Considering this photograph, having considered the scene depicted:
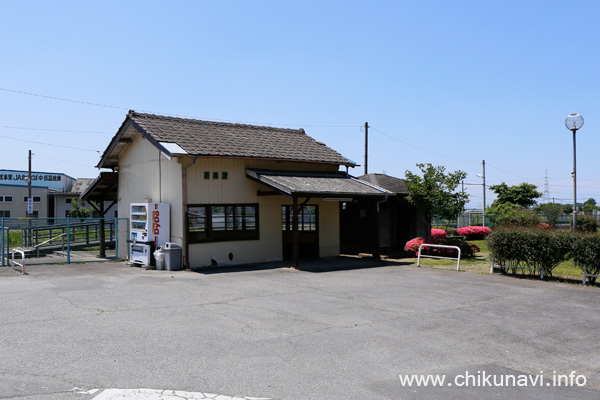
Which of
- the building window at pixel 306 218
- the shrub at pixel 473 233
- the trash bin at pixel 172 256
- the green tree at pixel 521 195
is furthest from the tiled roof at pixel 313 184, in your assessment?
the green tree at pixel 521 195

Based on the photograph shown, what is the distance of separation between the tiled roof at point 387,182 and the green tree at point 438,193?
2567mm

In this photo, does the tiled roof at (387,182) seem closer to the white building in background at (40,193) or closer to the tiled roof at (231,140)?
the tiled roof at (231,140)

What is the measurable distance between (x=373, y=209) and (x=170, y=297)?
33.1ft

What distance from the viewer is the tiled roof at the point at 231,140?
16.7 m

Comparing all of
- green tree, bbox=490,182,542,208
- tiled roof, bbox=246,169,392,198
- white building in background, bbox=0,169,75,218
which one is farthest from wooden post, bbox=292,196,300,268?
white building in background, bbox=0,169,75,218

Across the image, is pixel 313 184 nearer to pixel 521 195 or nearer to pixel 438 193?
pixel 438 193

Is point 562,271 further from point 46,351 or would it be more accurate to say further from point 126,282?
point 46,351

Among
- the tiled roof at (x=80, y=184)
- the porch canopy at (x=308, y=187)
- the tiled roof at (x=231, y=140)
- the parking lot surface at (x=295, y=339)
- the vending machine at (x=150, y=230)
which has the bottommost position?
the parking lot surface at (x=295, y=339)

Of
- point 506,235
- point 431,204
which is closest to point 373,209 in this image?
point 431,204

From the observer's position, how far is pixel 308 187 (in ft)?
55.3

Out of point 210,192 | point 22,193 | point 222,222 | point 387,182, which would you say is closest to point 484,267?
point 387,182

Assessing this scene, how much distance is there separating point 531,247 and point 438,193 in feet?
20.1

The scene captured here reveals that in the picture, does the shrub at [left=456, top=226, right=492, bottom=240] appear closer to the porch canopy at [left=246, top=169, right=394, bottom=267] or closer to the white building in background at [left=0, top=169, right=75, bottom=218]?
the porch canopy at [left=246, top=169, right=394, bottom=267]

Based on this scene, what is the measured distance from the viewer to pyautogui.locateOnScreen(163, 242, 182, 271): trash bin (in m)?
15.8
